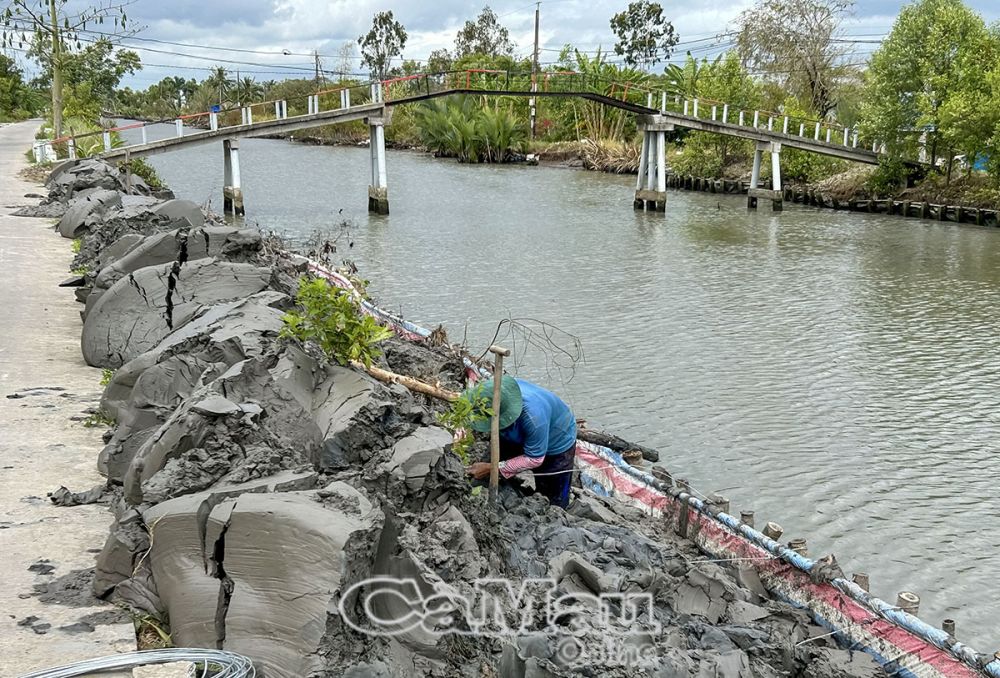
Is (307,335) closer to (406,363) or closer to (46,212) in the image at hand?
(406,363)

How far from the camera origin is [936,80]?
35281 millimetres

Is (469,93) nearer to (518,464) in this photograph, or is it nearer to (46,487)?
(518,464)

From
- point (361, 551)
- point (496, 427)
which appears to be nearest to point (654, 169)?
point (496, 427)

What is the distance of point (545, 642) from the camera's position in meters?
5.26

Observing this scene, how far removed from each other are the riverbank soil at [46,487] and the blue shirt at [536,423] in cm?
309

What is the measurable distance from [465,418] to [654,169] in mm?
30407

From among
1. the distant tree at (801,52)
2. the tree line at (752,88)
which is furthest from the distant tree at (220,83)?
the distant tree at (801,52)

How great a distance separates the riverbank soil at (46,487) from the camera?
17.3 ft

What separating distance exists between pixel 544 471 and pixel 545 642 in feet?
9.95

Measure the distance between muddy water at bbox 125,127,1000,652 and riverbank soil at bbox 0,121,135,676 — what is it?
6.64 m

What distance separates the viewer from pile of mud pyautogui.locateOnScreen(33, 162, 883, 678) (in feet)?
16.4

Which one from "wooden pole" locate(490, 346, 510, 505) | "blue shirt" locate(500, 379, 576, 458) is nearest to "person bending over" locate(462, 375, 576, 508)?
"blue shirt" locate(500, 379, 576, 458)

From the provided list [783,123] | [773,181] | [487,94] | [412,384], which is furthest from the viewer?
[783,123]

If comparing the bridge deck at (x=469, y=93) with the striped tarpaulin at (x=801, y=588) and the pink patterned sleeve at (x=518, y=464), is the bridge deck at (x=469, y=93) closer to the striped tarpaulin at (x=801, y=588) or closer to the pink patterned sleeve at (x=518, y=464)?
the striped tarpaulin at (x=801, y=588)
